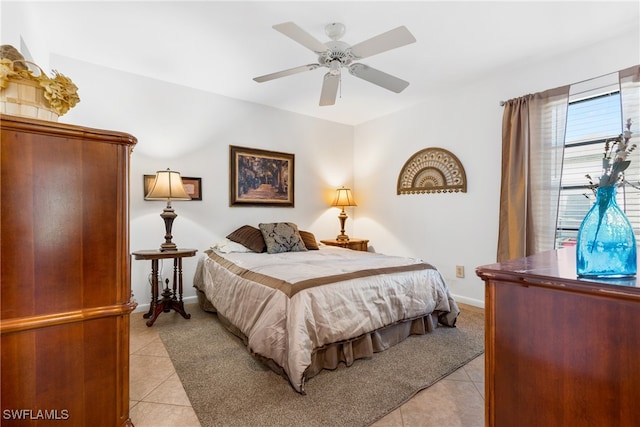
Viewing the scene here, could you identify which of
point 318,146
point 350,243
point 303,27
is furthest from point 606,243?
point 318,146

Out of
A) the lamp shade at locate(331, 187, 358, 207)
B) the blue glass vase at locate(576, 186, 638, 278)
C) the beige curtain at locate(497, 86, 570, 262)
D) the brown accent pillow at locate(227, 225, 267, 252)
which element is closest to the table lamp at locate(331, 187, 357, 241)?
the lamp shade at locate(331, 187, 358, 207)

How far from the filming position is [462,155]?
3.55 m

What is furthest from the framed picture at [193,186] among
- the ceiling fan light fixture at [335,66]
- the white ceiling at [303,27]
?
the ceiling fan light fixture at [335,66]

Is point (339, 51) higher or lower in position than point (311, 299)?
higher

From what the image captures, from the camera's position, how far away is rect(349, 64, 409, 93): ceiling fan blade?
2383mm

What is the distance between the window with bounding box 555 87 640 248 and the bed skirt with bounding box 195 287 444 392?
1523 millimetres

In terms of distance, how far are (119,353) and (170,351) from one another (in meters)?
1.35

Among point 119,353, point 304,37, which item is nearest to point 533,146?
point 304,37

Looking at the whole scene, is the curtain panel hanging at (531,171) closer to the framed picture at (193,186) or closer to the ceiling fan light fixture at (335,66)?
the ceiling fan light fixture at (335,66)

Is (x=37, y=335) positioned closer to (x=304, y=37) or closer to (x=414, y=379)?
(x=414, y=379)

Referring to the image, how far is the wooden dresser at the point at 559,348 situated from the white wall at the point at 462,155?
263cm

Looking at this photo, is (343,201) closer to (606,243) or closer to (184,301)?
(184,301)

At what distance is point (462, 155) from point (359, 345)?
2.54 metres

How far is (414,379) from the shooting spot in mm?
1921
